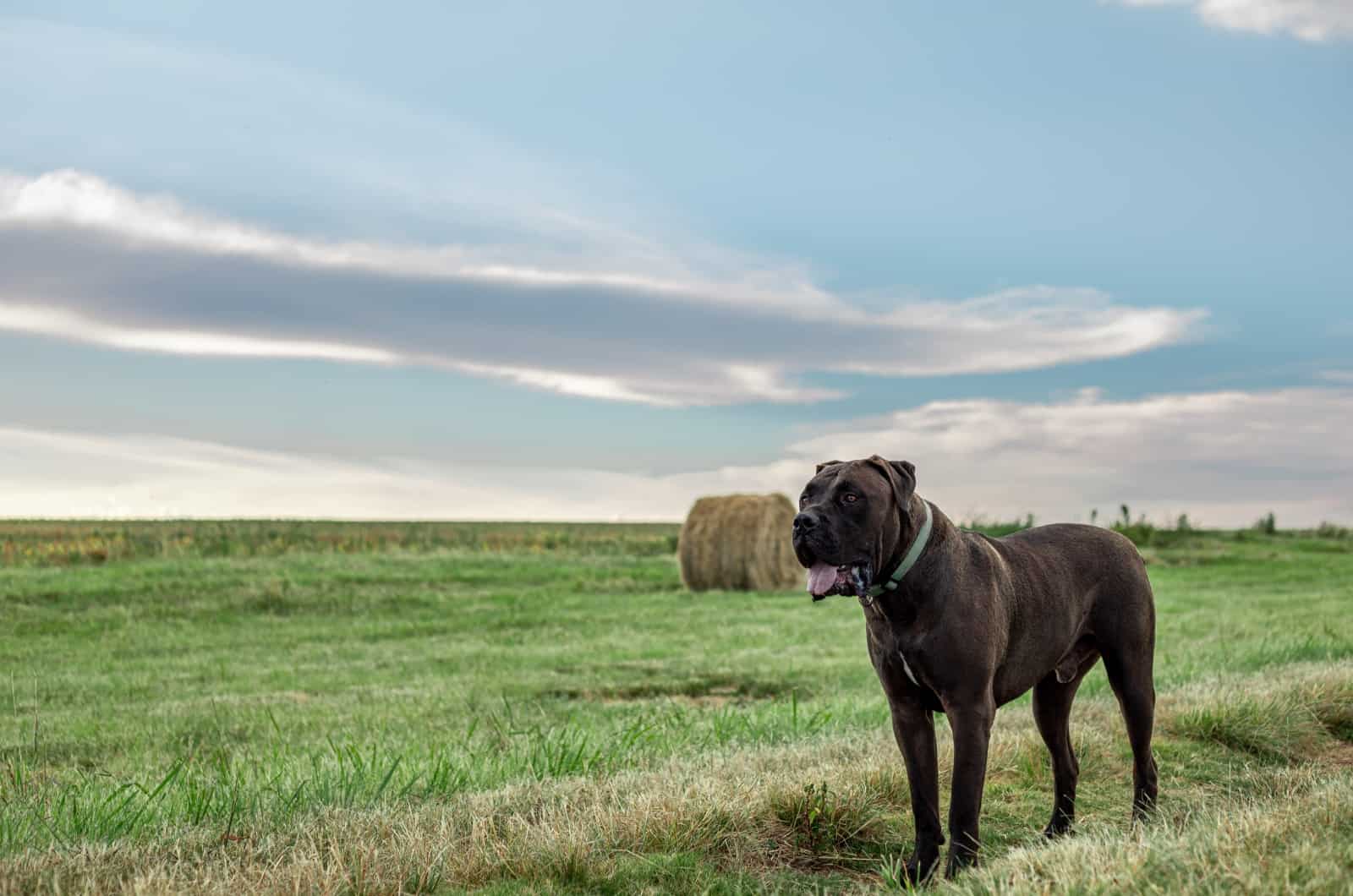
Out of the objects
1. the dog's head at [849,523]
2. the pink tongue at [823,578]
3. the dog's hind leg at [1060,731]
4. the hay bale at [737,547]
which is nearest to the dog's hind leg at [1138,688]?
the dog's hind leg at [1060,731]

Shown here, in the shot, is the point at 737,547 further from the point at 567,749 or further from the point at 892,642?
the point at 892,642

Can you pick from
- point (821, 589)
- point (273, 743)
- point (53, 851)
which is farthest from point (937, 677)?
point (273, 743)

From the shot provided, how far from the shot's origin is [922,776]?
534 cm

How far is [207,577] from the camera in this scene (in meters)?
23.4

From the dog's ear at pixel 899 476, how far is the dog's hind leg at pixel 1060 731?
65.7 inches

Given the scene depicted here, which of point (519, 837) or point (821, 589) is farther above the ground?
point (821, 589)

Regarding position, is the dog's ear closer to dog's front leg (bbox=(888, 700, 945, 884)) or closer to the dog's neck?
the dog's neck

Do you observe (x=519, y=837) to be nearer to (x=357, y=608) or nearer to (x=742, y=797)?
(x=742, y=797)

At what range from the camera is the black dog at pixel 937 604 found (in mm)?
4930


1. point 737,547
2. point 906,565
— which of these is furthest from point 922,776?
point 737,547

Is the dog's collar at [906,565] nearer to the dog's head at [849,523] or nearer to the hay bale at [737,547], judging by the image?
the dog's head at [849,523]

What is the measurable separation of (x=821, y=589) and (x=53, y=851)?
3244mm

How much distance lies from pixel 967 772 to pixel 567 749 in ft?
9.55

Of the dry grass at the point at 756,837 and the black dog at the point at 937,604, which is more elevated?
the black dog at the point at 937,604
